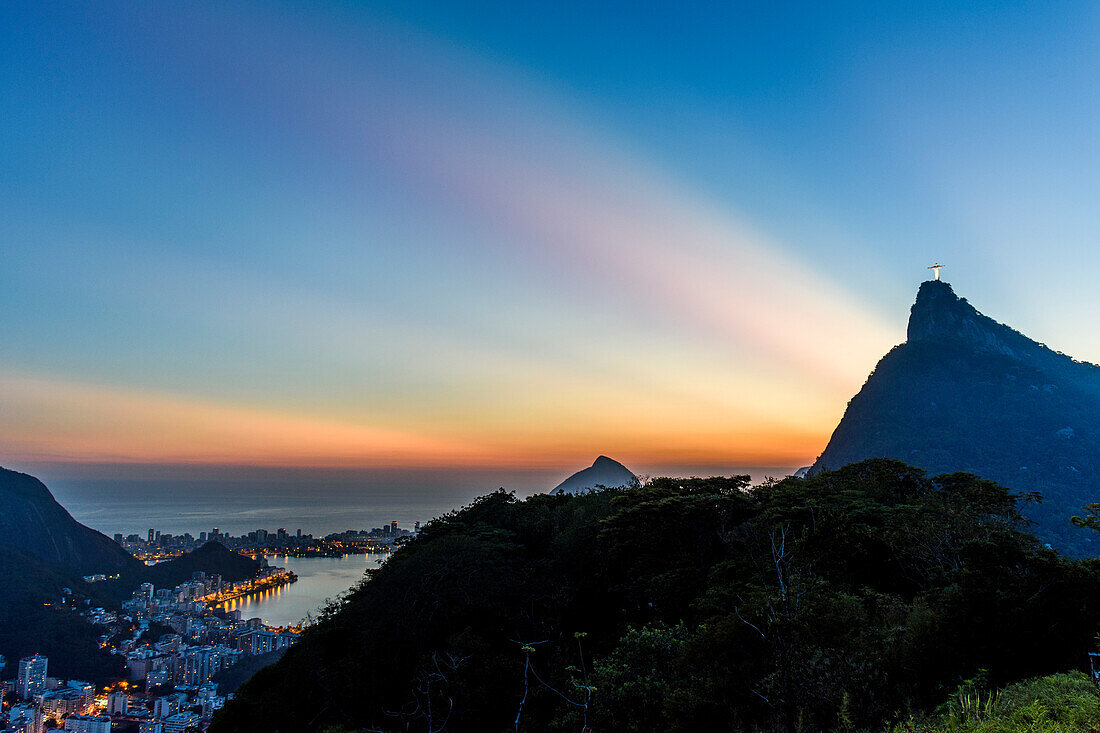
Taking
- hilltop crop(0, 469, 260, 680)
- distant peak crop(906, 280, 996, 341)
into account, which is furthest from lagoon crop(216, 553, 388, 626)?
distant peak crop(906, 280, 996, 341)

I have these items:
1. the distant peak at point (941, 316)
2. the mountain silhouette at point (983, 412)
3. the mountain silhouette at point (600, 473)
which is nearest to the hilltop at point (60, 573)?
the mountain silhouette at point (600, 473)

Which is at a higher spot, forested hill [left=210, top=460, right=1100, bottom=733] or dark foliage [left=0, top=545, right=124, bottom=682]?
forested hill [left=210, top=460, right=1100, bottom=733]

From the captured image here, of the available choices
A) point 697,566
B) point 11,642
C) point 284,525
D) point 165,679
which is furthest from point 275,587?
point 697,566

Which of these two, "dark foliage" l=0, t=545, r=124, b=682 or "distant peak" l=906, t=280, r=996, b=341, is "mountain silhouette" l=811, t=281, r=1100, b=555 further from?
"dark foliage" l=0, t=545, r=124, b=682

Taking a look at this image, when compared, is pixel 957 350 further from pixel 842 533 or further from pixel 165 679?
pixel 165 679

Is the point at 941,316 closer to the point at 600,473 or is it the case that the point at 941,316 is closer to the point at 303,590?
the point at 600,473
